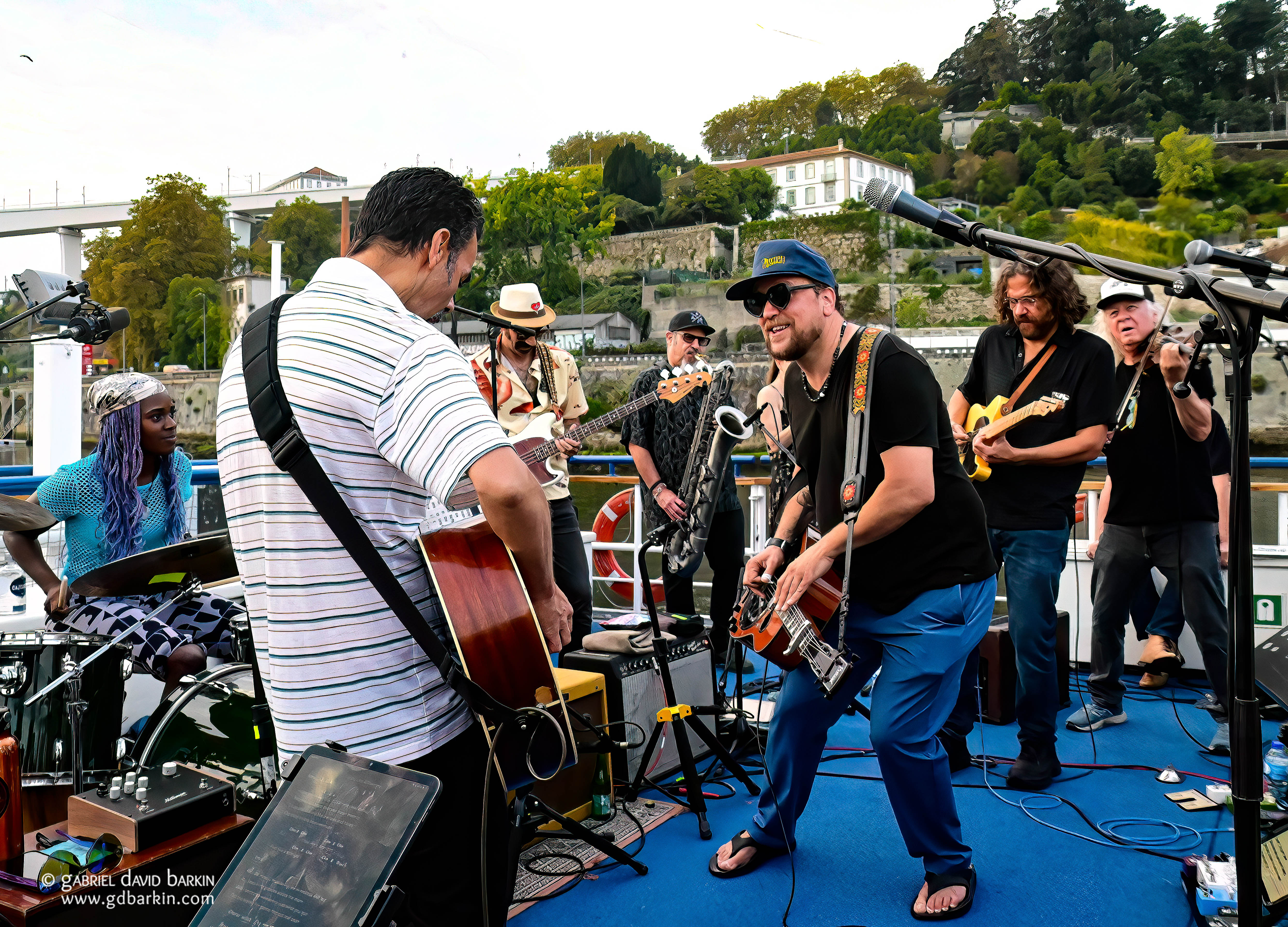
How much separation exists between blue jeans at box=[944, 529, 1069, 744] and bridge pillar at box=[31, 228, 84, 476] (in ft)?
18.1

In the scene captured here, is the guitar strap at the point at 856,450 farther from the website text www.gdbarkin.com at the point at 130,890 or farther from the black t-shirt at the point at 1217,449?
the black t-shirt at the point at 1217,449

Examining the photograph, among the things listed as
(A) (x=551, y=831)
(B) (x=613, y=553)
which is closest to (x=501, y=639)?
(A) (x=551, y=831)

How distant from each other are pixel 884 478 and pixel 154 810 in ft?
7.15

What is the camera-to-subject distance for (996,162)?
3361 inches

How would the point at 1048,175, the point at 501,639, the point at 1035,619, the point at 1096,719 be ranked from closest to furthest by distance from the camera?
the point at 501,639 → the point at 1035,619 → the point at 1096,719 → the point at 1048,175

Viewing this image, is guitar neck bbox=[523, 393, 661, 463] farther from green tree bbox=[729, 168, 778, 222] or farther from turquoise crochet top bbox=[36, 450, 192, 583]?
green tree bbox=[729, 168, 778, 222]

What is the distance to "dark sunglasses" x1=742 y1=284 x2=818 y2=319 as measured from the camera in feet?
8.88

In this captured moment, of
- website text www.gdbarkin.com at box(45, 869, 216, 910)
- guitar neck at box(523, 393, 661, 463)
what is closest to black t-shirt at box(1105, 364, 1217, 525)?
guitar neck at box(523, 393, 661, 463)


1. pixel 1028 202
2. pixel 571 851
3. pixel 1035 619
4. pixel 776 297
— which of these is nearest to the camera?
pixel 776 297

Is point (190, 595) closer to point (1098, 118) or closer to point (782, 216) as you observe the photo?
point (782, 216)

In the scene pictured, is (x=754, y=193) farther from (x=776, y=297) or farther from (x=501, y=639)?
(x=501, y=639)

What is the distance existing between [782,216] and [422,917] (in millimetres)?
88947

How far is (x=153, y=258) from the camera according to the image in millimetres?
57906

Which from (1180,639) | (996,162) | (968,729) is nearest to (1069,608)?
(1180,639)
